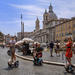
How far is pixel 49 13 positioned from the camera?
164 m

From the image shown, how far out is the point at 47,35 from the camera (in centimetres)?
13725

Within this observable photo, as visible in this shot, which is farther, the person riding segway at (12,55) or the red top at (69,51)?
the person riding segway at (12,55)

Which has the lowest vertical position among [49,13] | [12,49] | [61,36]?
[12,49]

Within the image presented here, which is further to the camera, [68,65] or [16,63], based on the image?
[16,63]

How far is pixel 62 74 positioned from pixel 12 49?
10.7ft

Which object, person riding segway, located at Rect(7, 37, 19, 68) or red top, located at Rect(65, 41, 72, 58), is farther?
person riding segway, located at Rect(7, 37, 19, 68)

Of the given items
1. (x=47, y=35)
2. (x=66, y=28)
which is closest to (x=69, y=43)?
(x=66, y=28)

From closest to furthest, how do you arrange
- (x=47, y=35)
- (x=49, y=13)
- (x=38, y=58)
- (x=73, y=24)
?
(x=38, y=58)
(x=73, y=24)
(x=47, y=35)
(x=49, y=13)

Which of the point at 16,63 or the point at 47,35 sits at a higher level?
the point at 47,35

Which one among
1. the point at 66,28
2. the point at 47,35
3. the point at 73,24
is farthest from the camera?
the point at 47,35

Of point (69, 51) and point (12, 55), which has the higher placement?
point (69, 51)

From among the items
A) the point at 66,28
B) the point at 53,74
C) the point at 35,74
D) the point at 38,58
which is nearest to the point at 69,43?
the point at 53,74

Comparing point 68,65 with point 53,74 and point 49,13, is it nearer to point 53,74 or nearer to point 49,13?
point 53,74

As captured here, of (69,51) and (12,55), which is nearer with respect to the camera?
(69,51)
